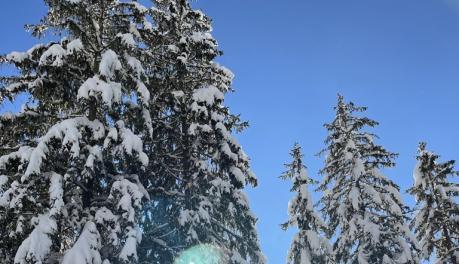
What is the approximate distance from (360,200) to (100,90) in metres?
14.3

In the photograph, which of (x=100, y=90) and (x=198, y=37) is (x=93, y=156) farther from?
(x=198, y=37)

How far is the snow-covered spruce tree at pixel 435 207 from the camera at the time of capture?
23.4 metres

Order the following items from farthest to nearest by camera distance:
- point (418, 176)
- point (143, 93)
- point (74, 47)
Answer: point (418, 176) < point (143, 93) < point (74, 47)

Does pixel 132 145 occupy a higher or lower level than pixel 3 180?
higher

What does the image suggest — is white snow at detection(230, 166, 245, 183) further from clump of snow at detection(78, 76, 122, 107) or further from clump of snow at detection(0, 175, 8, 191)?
clump of snow at detection(0, 175, 8, 191)

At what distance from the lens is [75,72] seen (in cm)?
1545

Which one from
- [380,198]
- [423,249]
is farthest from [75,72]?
[423,249]

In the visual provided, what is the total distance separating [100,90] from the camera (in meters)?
13.3

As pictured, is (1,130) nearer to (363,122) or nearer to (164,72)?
(164,72)

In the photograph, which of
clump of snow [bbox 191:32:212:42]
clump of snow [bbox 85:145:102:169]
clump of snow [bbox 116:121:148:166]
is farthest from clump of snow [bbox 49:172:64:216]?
clump of snow [bbox 191:32:212:42]

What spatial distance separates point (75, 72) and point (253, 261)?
38.5 ft

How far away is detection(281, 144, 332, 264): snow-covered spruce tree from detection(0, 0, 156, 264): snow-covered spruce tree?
11.6 metres

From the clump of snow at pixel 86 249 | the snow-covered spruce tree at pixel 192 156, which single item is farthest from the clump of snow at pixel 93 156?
the snow-covered spruce tree at pixel 192 156

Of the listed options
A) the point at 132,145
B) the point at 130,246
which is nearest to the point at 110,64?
the point at 132,145
